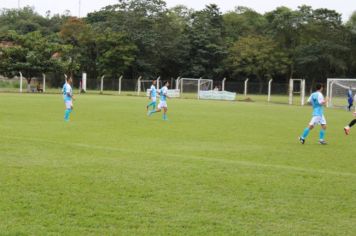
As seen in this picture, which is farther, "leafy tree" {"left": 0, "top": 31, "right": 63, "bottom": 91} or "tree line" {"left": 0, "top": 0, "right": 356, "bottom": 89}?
"tree line" {"left": 0, "top": 0, "right": 356, "bottom": 89}

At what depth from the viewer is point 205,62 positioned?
70312mm

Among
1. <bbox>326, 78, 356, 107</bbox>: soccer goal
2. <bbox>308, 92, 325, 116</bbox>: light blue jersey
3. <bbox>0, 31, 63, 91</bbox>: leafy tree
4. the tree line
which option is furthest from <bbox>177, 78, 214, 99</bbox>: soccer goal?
<bbox>308, 92, 325, 116</bbox>: light blue jersey

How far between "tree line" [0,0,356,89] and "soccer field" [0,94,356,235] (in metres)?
49.7

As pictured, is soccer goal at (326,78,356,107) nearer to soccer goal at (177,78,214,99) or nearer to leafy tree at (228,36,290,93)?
soccer goal at (177,78,214,99)

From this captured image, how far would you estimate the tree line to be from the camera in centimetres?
6569

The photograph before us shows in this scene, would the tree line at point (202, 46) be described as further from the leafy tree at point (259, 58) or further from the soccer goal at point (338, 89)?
the soccer goal at point (338, 89)

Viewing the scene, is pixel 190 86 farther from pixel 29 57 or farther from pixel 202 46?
pixel 29 57

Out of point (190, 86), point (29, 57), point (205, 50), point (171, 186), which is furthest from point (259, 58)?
point (171, 186)

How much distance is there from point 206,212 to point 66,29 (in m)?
65.1

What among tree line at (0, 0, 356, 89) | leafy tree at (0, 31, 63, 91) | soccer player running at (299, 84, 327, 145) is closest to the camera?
soccer player running at (299, 84, 327, 145)

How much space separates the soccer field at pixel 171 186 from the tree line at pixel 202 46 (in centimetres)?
4974

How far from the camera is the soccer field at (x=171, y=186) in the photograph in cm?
603

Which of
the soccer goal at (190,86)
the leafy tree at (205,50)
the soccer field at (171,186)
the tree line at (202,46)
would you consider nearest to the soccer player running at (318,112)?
the soccer field at (171,186)

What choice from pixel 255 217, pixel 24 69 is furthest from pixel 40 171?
pixel 24 69
